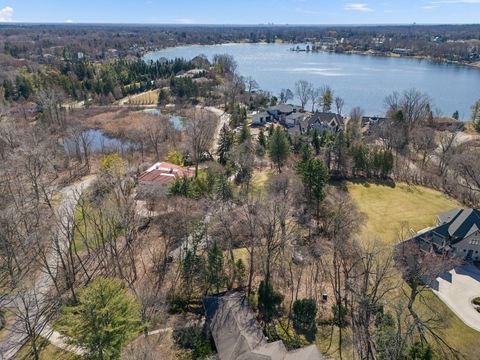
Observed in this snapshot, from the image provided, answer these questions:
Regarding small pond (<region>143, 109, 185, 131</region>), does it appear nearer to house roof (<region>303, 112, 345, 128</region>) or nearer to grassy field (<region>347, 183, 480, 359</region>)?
house roof (<region>303, 112, 345, 128</region>)

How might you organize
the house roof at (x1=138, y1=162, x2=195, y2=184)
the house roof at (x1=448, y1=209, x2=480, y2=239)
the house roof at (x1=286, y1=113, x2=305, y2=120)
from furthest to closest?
the house roof at (x1=286, y1=113, x2=305, y2=120) → the house roof at (x1=138, y1=162, x2=195, y2=184) → the house roof at (x1=448, y1=209, x2=480, y2=239)

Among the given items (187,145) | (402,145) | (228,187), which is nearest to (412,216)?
Answer: (228,187)

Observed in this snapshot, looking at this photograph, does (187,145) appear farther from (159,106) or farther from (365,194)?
(159,106)

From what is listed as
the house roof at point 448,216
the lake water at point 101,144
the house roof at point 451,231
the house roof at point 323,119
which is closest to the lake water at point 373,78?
the house roof at point 323,119

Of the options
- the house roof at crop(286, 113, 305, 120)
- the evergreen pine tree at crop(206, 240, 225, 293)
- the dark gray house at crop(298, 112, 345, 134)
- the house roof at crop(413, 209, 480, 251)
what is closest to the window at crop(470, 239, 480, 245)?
the house roof at crop(413, 209, 480, 251)

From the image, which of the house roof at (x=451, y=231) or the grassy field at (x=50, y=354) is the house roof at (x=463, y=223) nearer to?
the house roof at (x=451, y=231)

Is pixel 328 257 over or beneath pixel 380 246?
beneath
